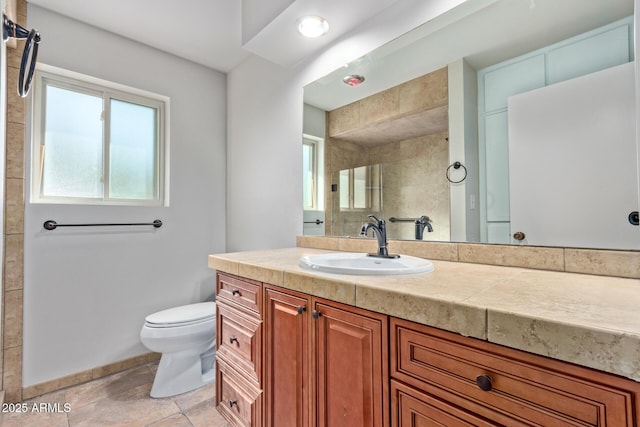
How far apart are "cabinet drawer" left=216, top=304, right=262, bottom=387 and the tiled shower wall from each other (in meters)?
1.25

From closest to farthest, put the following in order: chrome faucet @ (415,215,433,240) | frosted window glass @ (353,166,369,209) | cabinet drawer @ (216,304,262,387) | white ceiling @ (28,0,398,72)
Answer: cabinet drawer @ (216,304,262,387) → chrome faucet @ (415,215,433,240) → white ceiling @ (28,0,398,72) → frosted window glass @ (353,166,369,209)

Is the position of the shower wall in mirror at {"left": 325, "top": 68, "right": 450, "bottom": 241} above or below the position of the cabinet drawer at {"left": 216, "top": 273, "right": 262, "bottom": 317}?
above

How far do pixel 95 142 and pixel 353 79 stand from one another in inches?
73.0

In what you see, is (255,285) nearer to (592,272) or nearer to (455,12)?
(592,272)

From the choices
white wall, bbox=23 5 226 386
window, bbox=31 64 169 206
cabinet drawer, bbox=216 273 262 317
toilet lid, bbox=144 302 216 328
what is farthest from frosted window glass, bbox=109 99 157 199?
cabinet drawer, bbox=216 273 262 317

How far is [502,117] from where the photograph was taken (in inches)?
46.1

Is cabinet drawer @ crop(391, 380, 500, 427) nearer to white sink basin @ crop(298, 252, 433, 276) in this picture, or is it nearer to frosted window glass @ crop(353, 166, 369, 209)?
white sink basin @ crop(298, 252, 433, 276)

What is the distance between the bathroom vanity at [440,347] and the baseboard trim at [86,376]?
4.30ft

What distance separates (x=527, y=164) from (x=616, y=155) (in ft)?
0.78

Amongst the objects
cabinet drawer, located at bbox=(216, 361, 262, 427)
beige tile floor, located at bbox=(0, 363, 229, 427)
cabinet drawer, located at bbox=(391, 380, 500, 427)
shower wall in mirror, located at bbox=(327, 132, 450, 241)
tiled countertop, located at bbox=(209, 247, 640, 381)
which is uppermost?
shower wall in mirror, located at bbox=(327, 132, 450, 241)

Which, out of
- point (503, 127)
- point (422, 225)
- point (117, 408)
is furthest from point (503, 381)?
point (117, 408)

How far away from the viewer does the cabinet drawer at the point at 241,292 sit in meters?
1.25

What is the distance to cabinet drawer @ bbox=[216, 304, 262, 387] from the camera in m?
1.25

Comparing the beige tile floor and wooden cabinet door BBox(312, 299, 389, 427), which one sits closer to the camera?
wooden cabinet door BBox(312, 299, 389, 427)
